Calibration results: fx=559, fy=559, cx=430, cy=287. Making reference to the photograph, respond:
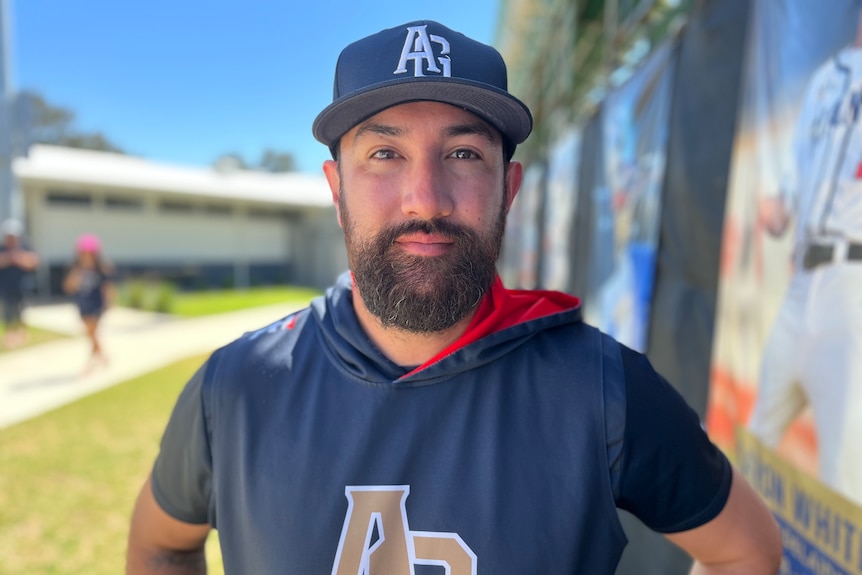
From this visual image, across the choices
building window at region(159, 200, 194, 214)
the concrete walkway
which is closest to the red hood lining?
the concrete walkway

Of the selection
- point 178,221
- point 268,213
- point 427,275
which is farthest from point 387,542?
point 268,213

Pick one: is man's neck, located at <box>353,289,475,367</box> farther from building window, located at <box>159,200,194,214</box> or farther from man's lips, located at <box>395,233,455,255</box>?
building window, located at <box>159,200,194,214</box>

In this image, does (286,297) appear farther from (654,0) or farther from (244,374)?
(244,374)

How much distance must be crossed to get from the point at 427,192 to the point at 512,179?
28 centimetres

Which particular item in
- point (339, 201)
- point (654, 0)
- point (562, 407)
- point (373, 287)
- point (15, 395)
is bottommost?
point (15, 395)

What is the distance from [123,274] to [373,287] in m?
17.9

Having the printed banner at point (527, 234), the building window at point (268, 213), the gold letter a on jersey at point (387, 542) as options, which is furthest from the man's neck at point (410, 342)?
the building window at point (268, 213)

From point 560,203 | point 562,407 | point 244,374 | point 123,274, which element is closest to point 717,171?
point 562,407

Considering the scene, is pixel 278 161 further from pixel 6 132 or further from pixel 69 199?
pixel 6 132

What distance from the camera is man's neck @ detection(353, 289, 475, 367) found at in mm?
1251

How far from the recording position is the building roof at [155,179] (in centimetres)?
1438

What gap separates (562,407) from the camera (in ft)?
3.68

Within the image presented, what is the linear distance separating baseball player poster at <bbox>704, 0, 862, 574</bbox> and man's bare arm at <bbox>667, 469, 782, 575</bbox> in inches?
16.1

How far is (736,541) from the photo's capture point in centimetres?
116
